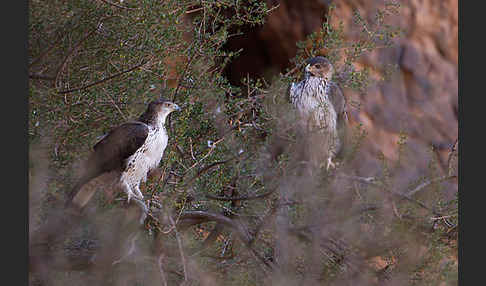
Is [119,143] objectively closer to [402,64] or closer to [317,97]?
[317,97]

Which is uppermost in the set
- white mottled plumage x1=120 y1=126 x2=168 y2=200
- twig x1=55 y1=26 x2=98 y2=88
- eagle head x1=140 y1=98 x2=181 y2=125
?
twig x1=55 y1=26 x2=98 y2=88

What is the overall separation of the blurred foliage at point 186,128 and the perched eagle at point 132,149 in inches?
4.9

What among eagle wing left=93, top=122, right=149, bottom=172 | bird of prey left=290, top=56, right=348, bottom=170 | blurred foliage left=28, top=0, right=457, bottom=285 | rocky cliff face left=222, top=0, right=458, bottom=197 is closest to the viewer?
blurred foliage left=28, top=0, right=457, bottom=285

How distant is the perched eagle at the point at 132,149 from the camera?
407 centimetres

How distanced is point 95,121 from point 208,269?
1523 millimetres

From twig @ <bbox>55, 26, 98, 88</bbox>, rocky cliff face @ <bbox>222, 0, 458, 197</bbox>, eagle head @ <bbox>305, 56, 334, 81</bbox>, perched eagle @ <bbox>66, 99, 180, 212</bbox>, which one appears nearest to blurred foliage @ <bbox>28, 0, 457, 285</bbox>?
twig @ <bbox>55, 26, 98, 88</bbox>

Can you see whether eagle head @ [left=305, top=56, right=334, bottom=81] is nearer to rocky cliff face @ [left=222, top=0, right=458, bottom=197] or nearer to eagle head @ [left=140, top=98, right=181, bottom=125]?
eagle head @ [left=140, top=98, right=181, bottom=125]

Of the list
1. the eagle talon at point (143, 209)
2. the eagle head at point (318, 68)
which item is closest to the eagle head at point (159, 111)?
the eagle talon at point (143, 209)

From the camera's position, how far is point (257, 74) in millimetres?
8836

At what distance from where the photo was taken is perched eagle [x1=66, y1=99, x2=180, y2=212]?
4066 mm

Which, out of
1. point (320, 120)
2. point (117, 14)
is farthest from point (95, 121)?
point (320, 120)

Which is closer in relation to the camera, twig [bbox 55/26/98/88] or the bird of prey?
twig [bbox 55/26/98/88]

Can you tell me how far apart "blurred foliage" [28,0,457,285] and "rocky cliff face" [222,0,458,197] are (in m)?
4.36

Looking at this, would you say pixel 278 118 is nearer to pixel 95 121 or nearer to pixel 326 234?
pixel 326 234
